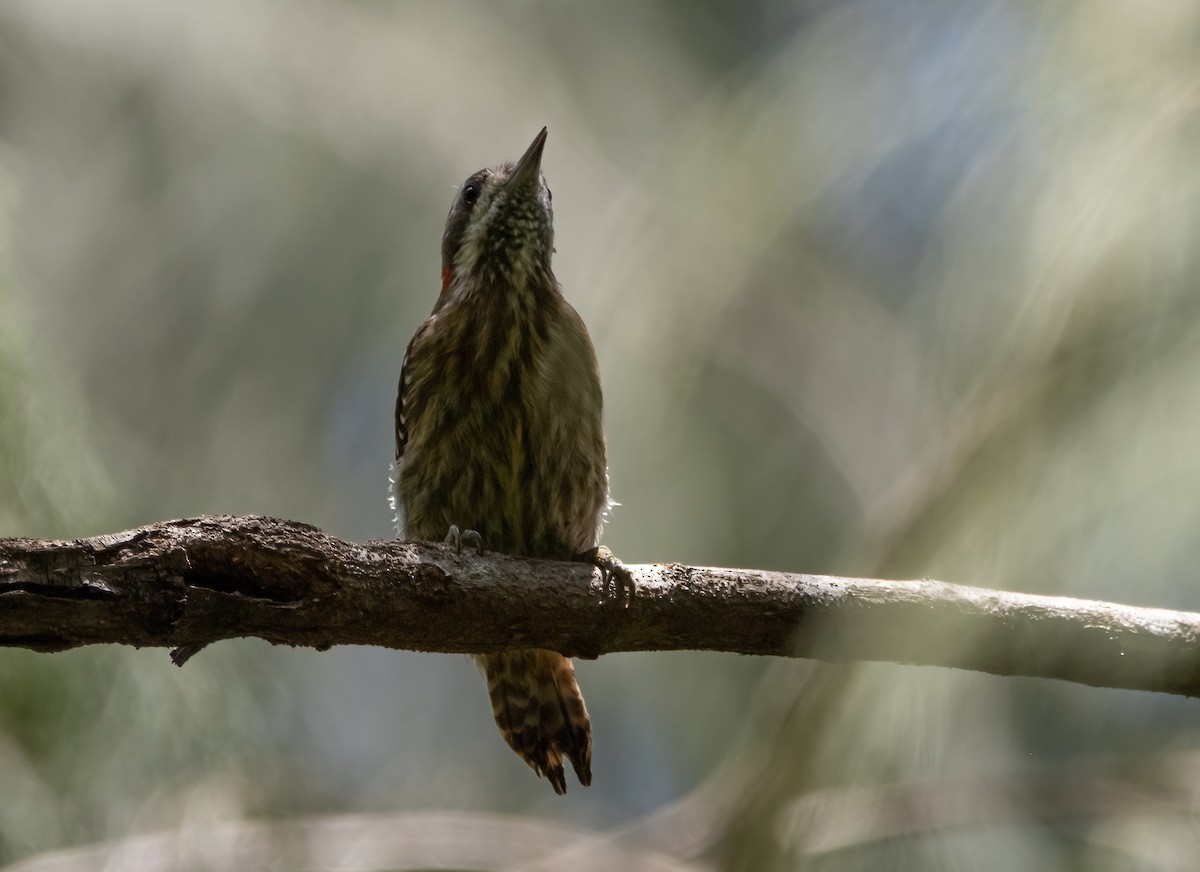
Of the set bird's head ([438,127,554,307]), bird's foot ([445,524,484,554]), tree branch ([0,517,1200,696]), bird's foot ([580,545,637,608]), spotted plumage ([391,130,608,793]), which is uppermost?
bird's head ([438,127,554,307])

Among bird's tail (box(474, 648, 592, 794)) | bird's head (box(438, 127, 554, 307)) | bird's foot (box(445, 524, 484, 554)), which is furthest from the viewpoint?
bird's head (box(438, 127, 554, 307))

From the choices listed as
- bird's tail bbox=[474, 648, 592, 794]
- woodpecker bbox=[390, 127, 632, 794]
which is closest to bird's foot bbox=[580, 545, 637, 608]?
woodpecker bbox=[390, 127, 632, 794]

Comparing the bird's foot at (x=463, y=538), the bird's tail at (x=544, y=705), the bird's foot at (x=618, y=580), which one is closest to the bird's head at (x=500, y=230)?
the bird's foot at (x=463, y=538)

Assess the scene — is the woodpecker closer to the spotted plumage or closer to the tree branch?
the spotted plumage

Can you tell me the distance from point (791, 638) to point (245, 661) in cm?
179

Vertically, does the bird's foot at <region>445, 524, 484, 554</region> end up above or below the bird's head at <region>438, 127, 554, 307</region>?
below

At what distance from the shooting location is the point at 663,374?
2.36 meters

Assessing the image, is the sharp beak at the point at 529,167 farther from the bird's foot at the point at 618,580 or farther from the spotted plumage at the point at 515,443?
the bird's foot at the point at 618,580

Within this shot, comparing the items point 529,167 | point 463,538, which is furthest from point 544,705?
point 529,167

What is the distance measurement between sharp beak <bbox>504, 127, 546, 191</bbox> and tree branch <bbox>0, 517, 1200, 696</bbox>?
118 cm

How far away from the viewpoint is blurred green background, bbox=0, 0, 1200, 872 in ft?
5.43

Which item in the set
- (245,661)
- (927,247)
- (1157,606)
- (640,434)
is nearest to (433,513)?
(640,434)

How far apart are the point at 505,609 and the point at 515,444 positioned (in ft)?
2.48

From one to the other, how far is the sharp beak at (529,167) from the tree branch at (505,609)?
118 cm
